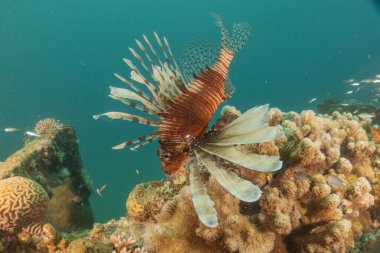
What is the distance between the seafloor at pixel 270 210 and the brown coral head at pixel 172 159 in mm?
359

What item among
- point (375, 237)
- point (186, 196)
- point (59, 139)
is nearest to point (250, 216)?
point (186, 196)

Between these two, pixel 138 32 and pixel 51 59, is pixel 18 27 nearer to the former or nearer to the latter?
pixel 51 59

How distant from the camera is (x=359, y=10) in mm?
97750

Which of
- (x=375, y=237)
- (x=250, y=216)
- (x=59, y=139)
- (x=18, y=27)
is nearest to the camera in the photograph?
(x=250, y=216)

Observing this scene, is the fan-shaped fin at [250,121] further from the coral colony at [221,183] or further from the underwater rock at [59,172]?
the underwater rock at [59,172]

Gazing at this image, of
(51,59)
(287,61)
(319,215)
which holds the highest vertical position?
(51,59)

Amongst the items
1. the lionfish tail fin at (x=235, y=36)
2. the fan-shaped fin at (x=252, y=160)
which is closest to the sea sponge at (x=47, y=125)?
the lionfish tail fin at (x=235, y=36)

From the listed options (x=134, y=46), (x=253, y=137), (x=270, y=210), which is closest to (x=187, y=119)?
(x=253, y=137)

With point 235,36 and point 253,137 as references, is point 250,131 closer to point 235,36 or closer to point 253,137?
point 253,137

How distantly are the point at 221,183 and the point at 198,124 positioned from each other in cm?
86

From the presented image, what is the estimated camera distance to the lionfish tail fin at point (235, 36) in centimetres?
386

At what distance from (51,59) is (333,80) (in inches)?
2865

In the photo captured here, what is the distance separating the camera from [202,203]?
1.86m

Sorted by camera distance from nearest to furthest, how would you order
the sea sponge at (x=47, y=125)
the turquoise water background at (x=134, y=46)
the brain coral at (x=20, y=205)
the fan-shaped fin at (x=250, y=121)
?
the fan-shaped fin at (x=250, y=121), the brain coral at (x=20, y=205), the sea sponge at (x=47, y=125), the turquoise water background at (x=134, y=46)
